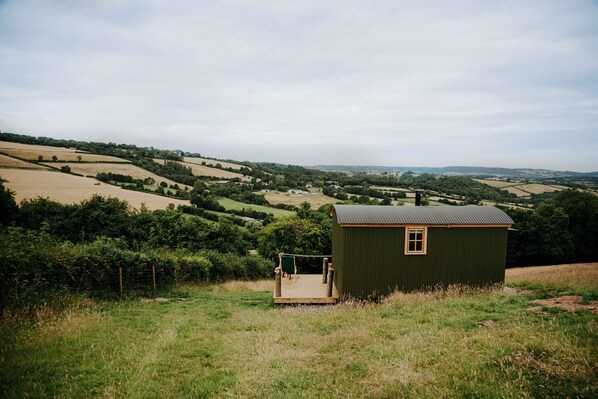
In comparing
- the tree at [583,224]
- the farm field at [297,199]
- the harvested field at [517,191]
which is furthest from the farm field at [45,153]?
the harvested field at [517,191]

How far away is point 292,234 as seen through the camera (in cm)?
2988

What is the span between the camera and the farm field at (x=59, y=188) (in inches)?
1177

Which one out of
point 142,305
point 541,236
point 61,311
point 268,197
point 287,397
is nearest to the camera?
point 287,397

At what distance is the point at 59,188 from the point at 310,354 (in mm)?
36600

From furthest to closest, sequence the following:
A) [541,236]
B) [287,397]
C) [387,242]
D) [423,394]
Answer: [541,236]
[387,242]
[287,397]
[423,394]

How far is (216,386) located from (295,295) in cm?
773

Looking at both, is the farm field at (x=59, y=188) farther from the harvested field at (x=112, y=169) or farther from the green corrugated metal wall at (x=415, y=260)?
the green corrugated metal wall at (x=415, y=260)

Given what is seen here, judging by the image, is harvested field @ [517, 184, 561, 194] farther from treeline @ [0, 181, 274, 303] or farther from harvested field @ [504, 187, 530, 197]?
treeline @ [0, 181, 274, 303]

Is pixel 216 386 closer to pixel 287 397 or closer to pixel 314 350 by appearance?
pixel 287 397

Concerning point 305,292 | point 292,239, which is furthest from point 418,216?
point 292,239

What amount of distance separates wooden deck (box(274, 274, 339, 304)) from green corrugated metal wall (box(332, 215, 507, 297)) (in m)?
0.74

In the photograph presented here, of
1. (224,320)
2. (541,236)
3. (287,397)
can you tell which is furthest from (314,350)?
(541,236)

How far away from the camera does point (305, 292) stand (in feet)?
42.8

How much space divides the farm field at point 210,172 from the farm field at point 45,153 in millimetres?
12697
